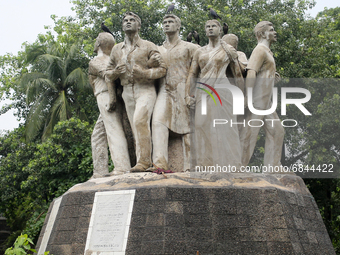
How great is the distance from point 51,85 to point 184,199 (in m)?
14.7

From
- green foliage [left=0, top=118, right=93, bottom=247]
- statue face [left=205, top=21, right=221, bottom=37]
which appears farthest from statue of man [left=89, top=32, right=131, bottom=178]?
green foliage [left=0, top=118, right=93, bottom=247]

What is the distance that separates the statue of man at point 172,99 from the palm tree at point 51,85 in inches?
449

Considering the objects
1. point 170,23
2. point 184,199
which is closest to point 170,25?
point 170,23

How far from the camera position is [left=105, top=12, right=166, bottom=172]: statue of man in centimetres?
715

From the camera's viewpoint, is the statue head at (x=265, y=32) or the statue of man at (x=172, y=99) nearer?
the statue of man at (x=172, y=99)

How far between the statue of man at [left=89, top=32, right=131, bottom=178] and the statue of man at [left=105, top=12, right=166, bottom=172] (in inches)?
11.6

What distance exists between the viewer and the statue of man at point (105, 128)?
7.46 metres

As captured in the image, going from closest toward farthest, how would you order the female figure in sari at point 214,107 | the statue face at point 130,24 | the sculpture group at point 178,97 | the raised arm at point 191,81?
the female figure in sari at point 214,107, the sculpture group at point 178,97, the raised arm at point 191,81, the statue face at point 130,24

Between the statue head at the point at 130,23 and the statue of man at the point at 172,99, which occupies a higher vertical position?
the statue head at the point at 130,23

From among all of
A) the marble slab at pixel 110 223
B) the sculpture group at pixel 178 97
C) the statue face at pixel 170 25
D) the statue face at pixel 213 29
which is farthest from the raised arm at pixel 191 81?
the marble slab at pixel 110 223

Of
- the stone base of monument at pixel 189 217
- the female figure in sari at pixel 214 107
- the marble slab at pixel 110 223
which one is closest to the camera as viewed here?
the stone base of monument at pixel 189 217

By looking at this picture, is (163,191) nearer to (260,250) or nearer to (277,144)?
(260,250)

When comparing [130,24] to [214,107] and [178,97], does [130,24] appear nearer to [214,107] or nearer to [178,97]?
[178,97]

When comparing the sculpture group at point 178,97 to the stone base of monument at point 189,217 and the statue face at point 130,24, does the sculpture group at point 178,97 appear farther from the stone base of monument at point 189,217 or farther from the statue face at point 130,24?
the stone base of monument at point 189,217
